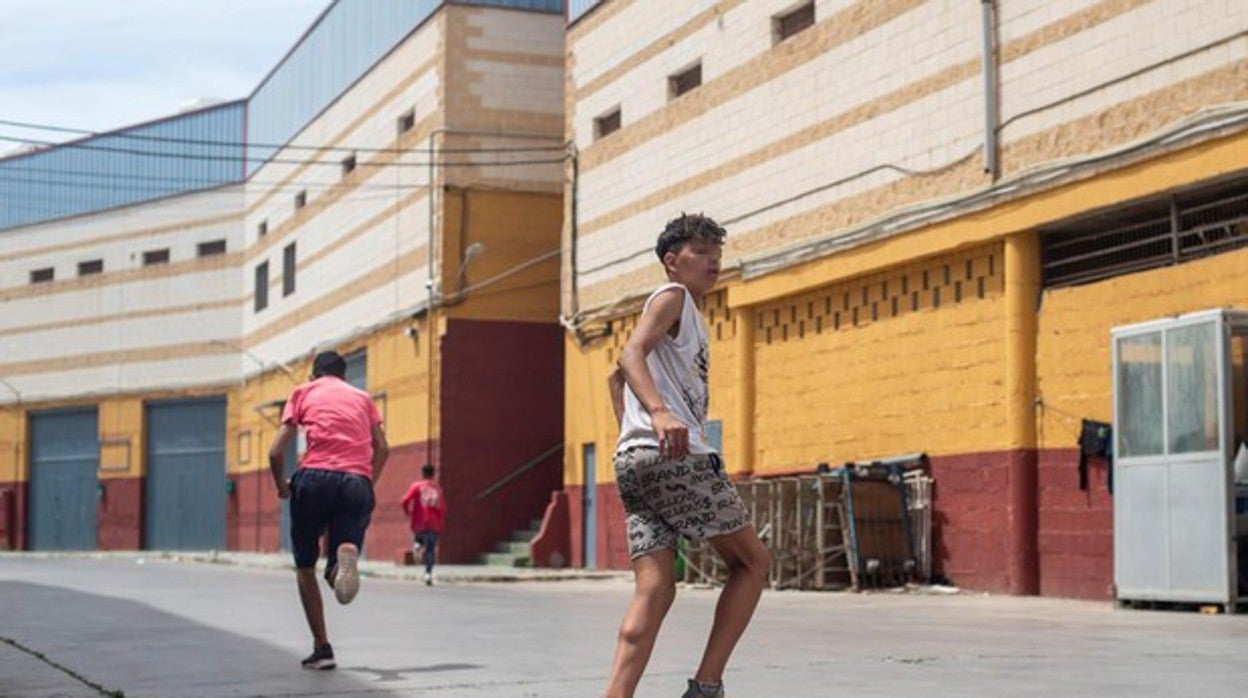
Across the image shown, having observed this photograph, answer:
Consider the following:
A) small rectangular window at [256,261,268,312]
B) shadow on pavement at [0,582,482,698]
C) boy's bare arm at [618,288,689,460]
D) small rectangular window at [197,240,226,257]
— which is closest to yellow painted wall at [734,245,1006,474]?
shadow on pavement at [0,582,482,698]

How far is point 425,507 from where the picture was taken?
24.7m

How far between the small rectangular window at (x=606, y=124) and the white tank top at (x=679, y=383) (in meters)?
21.7

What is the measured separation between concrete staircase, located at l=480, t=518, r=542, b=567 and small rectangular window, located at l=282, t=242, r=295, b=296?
1254cm

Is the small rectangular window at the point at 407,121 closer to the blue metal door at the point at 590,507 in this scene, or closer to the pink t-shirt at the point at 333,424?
the blue metal door at the point at 590,507

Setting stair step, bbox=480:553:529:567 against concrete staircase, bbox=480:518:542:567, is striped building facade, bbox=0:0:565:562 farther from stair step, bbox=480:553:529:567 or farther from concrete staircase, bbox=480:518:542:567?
stair step, bbox=480:553:529:567

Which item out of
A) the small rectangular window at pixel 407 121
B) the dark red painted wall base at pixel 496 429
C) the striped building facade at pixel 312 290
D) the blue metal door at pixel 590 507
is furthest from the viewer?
the small rectangular window at pixel 407 121

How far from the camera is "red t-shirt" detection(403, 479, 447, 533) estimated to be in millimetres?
24578

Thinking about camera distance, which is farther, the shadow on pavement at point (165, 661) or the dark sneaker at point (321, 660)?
the dark sneaker at point (321, 660)

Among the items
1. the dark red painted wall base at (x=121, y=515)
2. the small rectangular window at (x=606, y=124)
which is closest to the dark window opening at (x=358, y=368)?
the small rectangular window at (x=606, y=124)

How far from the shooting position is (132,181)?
1943 inches

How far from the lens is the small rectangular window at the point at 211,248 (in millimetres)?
47312

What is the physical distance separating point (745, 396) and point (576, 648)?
1293 centimetres

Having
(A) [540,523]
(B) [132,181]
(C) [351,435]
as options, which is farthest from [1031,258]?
(B) [132,181]

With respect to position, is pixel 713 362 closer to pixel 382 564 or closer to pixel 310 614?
pixel 382 564
